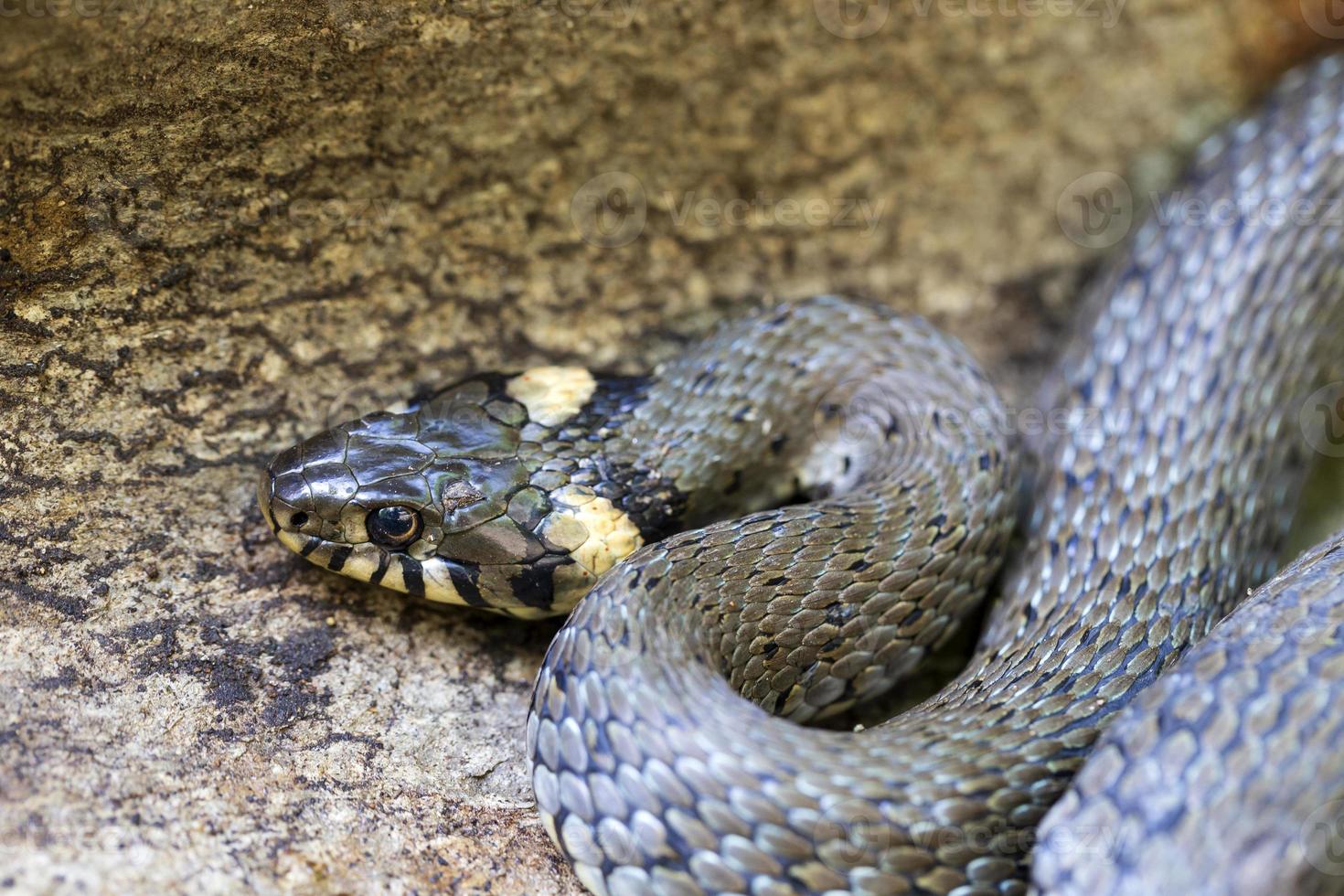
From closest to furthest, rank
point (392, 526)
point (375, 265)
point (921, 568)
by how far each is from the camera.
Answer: point (392, 526) < point (921, 568) < point (375, 265)

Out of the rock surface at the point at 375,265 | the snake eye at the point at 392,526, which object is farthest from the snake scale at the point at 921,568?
the rock surface at the point at 375,265

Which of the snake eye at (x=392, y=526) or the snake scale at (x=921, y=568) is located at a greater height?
the snake scale at (x=921, y=568)

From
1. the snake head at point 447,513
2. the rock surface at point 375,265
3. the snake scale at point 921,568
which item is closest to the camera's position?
the snake scale at point 921,568

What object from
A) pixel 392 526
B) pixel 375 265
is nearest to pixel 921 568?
pixel 392 526

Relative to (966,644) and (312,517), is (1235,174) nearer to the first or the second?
(966,644)

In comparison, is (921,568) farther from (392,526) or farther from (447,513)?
(392,526)

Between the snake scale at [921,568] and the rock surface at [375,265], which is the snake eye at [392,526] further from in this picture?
the rock surface at [375,265]

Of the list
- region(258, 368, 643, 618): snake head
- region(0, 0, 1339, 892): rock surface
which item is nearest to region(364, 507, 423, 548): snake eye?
region(258, 368, 643, 618): snake head

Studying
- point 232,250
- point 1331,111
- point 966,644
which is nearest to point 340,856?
point 232,250
